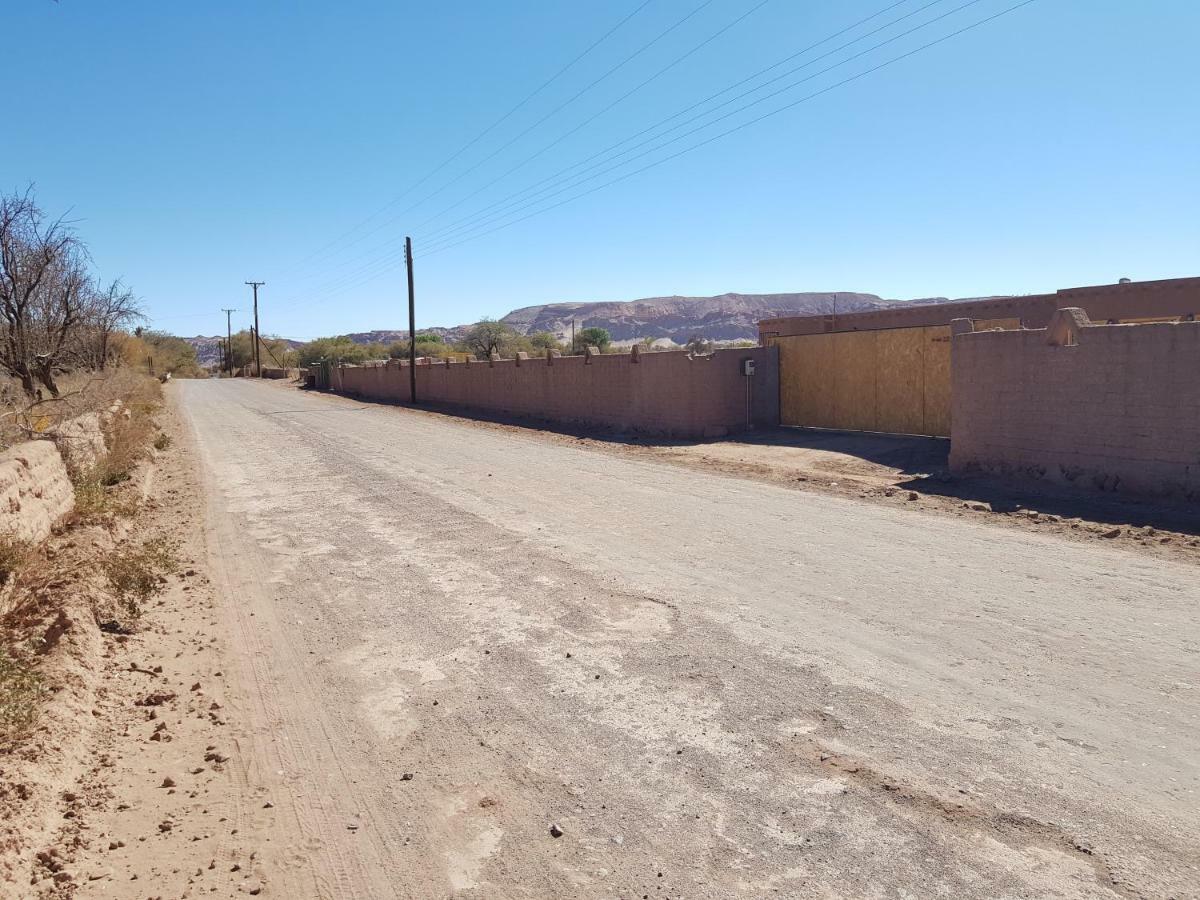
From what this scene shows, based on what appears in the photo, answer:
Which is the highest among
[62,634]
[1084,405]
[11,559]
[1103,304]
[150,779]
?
[1103,304]

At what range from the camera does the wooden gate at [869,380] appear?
16359mm

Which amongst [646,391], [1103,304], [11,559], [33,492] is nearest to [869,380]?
[646,391]

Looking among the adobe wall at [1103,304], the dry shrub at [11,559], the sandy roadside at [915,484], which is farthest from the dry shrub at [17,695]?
the adobe wall at [1103,304]

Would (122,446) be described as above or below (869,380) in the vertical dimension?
below

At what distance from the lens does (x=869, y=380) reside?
17.8 m

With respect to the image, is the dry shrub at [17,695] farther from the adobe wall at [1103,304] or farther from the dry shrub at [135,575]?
the adobe wall at [1103,304]

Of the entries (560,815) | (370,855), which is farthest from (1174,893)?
(370,855)

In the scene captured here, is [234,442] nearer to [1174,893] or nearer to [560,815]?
[560,815]

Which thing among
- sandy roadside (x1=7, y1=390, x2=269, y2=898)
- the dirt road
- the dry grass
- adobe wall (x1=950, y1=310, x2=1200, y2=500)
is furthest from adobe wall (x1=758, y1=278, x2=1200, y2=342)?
sandy roadside (x1=7, y1=390, x2=269, y2=898)

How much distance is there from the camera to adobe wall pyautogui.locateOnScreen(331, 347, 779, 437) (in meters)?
19.4

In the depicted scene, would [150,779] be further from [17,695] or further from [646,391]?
[646,391]

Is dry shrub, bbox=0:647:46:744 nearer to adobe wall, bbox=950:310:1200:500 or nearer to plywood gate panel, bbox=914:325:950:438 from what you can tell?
adobe wall, bbox=950:310:1200:500

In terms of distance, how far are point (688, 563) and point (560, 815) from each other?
4.38 meters

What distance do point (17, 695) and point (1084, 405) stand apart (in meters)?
11.3
